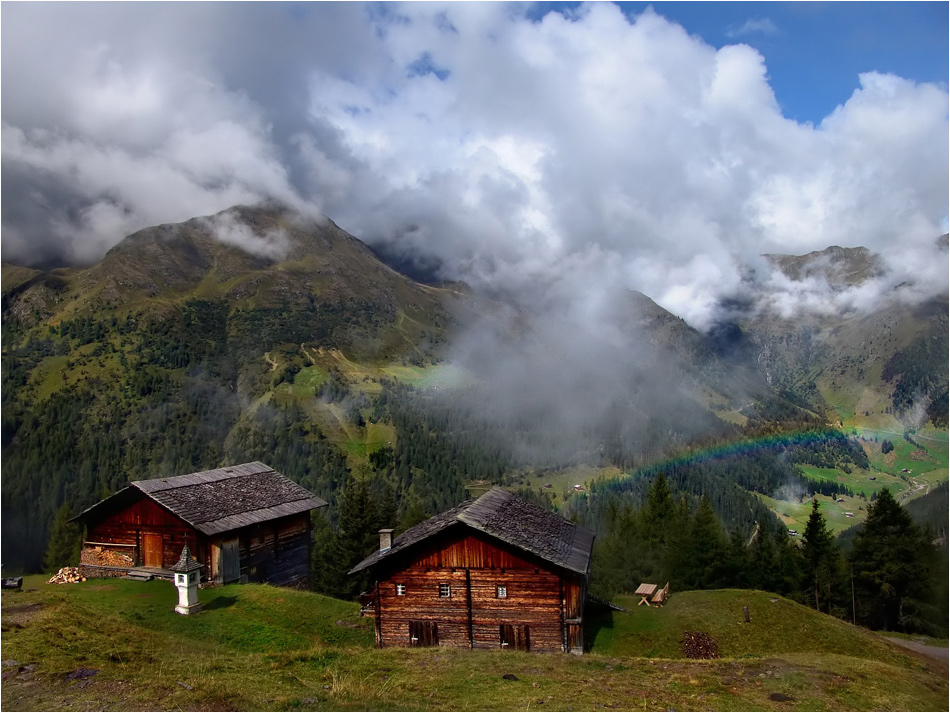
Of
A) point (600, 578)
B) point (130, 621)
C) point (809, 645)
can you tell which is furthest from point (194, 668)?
point (600, 578)

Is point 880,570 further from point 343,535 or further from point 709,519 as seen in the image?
point 343,535

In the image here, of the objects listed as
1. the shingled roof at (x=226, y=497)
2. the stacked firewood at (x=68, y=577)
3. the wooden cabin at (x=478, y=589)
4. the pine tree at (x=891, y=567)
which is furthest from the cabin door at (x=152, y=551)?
the pine tree at (x=891, y=567)

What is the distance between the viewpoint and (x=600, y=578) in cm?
5222

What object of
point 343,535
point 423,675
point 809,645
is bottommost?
point 809,645

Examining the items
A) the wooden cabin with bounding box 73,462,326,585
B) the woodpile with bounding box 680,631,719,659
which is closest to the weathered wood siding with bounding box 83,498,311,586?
the wooden cabin with bounding box 73,462,326,585

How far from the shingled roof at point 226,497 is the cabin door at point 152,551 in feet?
11.1

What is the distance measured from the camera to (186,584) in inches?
1437

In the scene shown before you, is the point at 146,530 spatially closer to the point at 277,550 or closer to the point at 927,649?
the point at 277,550

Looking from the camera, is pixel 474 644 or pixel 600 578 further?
pixel 600 578

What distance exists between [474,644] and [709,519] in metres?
35.3

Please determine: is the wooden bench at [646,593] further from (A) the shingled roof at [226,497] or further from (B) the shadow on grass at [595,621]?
(A) the shingled roof at [226,497]

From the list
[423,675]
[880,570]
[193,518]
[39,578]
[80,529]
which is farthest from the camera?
[80,529]

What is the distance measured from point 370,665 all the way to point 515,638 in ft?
38.4

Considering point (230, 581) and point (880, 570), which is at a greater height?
point (230, 581)
